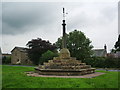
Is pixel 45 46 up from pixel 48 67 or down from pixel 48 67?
up

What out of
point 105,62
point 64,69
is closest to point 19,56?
point 105,62

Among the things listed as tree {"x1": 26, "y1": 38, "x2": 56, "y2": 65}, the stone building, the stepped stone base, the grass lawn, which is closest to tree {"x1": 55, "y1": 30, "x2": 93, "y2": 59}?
tree {"x1": 26, "y1": 38, "x2": 56, "y2": 65}

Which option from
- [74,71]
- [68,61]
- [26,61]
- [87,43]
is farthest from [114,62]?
[26,61]

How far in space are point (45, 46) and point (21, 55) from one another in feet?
50.6

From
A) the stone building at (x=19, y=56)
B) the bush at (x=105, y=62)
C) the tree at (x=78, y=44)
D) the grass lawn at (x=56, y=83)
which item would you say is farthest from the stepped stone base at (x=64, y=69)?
the stone building at (x=19, y=56)

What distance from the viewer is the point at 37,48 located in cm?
4562

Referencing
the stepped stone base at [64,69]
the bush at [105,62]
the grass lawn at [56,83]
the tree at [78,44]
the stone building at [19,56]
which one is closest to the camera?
the grass lawn at [56,83]

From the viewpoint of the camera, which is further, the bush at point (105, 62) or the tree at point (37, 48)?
the tree at point (37, 48)

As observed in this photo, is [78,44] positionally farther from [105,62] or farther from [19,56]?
[19,56]

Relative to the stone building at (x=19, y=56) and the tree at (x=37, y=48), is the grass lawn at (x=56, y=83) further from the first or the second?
the stone building at (x=19, y=56)

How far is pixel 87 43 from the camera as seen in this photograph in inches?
1881

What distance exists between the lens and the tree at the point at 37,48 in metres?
45.9

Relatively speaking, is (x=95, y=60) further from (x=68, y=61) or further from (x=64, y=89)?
(x=64, y=89)

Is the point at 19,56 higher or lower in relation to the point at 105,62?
higher
